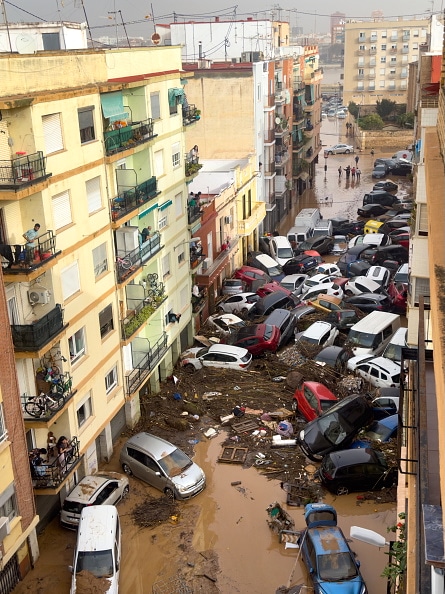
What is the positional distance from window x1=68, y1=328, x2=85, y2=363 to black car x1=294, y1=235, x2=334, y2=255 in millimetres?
26967

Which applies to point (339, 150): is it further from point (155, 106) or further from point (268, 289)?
point (155, 106)

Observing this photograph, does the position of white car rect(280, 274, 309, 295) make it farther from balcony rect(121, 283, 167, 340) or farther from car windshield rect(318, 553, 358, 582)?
car windshield rect(318, 553, 358, 582)

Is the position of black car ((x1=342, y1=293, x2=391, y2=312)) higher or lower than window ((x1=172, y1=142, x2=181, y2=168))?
lower

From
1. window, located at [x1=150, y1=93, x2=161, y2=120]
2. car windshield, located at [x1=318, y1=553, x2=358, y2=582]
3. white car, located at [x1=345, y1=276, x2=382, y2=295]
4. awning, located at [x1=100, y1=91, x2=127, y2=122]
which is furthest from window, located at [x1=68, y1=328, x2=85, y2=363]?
white car, located at [x1=345, y1=276, x2=382, y2=295]

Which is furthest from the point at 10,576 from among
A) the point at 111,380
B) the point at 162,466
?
the point at 111,380

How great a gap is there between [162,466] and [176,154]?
533 inches

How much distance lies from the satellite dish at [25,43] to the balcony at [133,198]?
6006 mm

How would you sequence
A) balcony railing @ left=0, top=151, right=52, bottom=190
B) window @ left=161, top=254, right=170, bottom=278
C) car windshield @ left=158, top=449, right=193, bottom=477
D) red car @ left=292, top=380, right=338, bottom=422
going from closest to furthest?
balcony railing @ left=0, top=151, right=52, bottom=190 → car windshield @ left=158, top=449, right=193, bottom=477 → red car @ left=292, top=380, right=338, bottom=422 → window @ left=161, top=254, right=170, bottom=278

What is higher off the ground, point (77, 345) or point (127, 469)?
point (77, 345)

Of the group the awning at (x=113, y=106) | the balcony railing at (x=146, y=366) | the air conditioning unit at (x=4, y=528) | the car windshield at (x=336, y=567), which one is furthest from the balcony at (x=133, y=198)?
the car windshield at (x=336, y=567)

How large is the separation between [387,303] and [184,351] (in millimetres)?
11556

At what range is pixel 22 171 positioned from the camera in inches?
627

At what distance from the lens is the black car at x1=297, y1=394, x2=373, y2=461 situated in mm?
21812

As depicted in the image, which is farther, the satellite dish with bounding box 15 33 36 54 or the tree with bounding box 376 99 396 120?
the tree with bounding box 376 99 396 120
